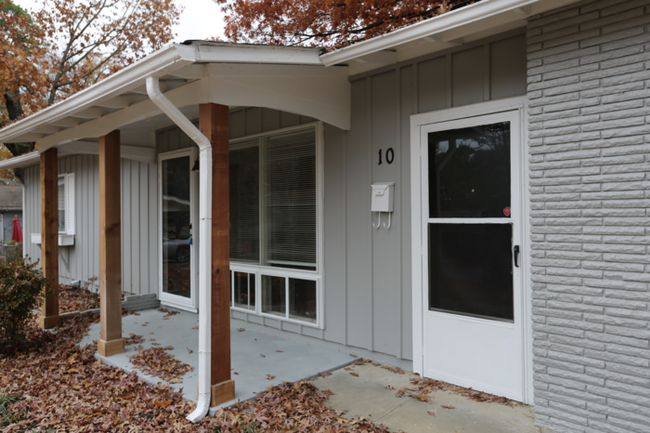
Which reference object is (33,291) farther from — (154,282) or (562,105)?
(562,105)

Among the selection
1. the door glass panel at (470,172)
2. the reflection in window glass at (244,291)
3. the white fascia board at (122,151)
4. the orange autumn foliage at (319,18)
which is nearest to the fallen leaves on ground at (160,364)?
the reflection in window glass at (244,291)

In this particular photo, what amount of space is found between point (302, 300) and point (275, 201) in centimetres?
107

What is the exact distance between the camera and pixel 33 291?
449 centimetres

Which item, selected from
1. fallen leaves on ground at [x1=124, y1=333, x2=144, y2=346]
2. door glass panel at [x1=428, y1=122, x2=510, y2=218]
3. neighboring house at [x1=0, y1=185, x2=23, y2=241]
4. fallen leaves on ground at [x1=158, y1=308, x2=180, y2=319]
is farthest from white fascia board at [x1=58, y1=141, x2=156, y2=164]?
neighboring house at [x1=0, y1=185, x2=23, y2=241]

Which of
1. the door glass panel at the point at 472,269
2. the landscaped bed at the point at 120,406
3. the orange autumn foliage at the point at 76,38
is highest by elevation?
the orange autumn foliage at the point at 76,38

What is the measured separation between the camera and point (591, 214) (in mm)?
2512

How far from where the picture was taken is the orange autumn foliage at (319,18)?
788 centimetres

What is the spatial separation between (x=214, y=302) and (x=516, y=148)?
2.25 m

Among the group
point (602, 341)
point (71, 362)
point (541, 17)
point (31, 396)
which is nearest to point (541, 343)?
point (602, 341)

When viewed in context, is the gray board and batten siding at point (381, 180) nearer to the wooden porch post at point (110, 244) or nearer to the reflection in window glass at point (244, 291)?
the reflection in window glass at point (244, 291)

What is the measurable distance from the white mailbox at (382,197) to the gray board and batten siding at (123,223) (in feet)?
12.4

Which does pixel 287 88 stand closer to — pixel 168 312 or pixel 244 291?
pixel 244 291

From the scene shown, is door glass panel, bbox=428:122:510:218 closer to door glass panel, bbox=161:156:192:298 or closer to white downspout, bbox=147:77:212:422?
white downspout, bbox=147:77:212:422

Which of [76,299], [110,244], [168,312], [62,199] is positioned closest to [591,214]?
[110,244]
